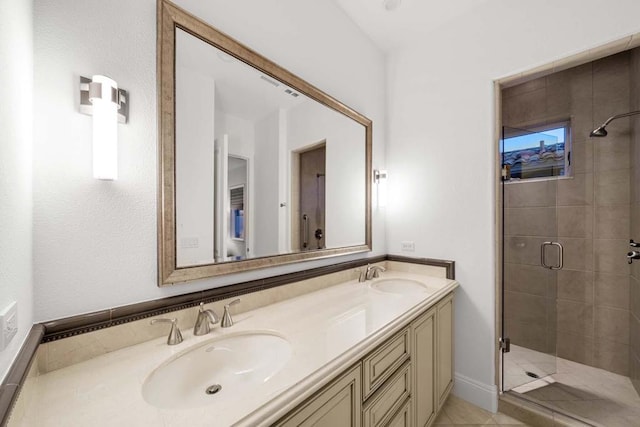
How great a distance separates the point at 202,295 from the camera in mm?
1121

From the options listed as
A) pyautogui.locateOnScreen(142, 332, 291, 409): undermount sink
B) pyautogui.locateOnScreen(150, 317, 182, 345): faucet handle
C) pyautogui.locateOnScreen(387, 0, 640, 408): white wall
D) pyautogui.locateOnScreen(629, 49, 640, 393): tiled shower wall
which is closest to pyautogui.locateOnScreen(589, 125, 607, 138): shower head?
pyautogui.locateOnScreen(629, 49, 640, 393): tiled shower wall

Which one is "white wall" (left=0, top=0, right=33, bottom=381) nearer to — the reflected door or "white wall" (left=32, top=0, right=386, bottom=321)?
"white wall" (left=32, top=0, right=386, bottom=321)

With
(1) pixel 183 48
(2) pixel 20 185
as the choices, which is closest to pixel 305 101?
(1) pixel 183 48

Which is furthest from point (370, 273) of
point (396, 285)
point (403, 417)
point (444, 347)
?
point (403, 417)

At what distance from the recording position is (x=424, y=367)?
58.4 inches

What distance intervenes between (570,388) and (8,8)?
11.2 ft

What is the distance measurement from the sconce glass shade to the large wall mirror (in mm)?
170

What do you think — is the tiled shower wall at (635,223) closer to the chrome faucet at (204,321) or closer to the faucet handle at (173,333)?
the chrome faucet at (204,321)

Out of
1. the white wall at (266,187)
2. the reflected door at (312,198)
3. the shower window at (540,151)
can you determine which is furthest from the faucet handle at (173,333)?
the shower window at (540,151)

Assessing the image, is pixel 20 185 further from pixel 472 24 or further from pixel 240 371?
pixel 472 24

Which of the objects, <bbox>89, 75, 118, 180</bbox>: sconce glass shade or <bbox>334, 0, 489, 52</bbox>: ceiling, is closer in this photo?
<bbox>89, 75, 118, 180</bbox>: sconce glass shade

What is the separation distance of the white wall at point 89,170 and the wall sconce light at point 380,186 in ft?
5.02

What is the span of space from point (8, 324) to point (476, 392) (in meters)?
2.46

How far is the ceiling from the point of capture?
74.5 inches
